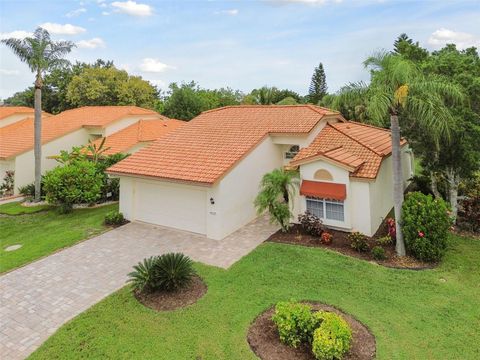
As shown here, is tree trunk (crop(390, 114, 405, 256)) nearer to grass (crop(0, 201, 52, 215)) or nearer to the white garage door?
the white garage door

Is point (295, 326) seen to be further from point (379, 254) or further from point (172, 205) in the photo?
point (172, 205)

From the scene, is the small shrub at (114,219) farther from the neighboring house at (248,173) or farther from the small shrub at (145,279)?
the small shrub at (145,279)

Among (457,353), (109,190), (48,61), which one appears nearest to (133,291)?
(457,353)

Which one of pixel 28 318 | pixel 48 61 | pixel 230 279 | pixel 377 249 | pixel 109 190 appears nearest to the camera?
pixel 28 318

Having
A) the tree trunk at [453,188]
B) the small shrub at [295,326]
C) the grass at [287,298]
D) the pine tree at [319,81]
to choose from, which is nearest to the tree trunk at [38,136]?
the grass at [287,298]

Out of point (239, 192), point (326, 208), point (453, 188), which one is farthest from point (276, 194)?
point (453, 188)

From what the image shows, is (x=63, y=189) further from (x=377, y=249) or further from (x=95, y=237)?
(x=377, y=249)
